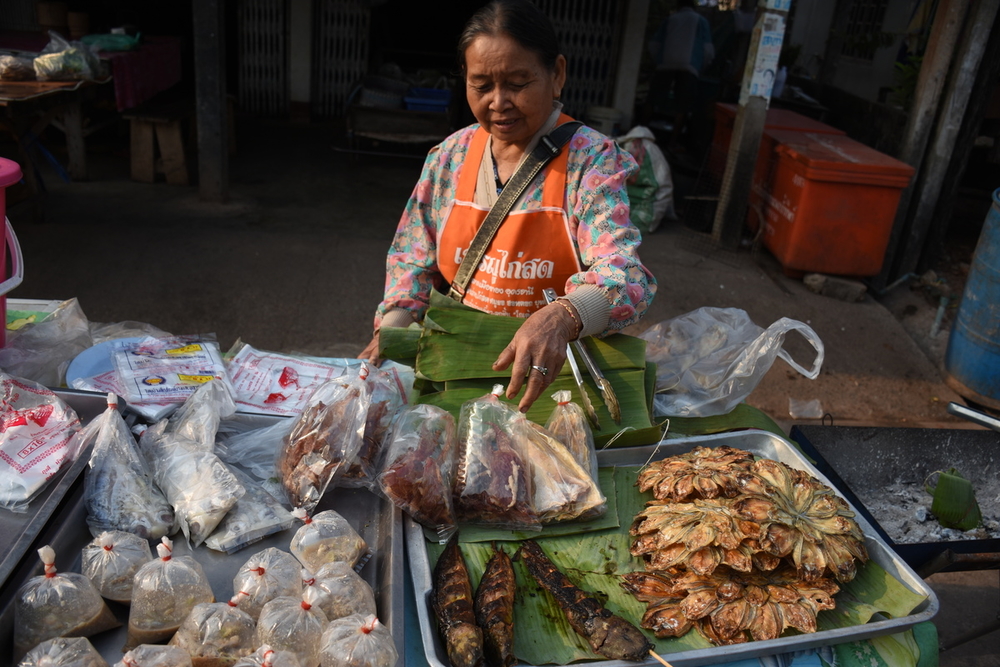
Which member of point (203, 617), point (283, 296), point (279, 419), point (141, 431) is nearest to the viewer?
point (203, 617)

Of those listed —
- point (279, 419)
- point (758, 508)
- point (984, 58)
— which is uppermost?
point (984, 58)

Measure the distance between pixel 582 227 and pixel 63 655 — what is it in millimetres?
1594

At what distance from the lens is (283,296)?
5711 mm

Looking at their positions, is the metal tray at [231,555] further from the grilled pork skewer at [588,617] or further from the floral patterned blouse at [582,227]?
the floral patterned blouse at [582,227]

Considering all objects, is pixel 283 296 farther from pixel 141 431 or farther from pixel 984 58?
pixel 984 58

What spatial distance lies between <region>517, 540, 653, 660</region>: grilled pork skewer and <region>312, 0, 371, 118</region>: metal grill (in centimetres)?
959

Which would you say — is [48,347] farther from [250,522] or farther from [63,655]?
[63,655]

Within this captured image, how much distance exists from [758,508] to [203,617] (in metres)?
1.13

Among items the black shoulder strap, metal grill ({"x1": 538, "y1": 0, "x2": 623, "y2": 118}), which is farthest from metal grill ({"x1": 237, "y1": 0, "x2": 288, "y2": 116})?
the black shoulder strap

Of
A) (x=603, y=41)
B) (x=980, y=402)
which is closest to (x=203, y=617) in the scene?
(x=980, y=402)

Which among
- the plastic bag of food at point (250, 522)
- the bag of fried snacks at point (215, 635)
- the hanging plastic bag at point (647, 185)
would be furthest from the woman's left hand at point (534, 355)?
the hanging plastic bag at point (647, 185)

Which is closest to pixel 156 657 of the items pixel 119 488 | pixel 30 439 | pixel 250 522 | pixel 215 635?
pixel 215 635

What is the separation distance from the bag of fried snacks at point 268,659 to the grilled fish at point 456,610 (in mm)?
281

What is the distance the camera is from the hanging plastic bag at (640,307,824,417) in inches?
88.0
